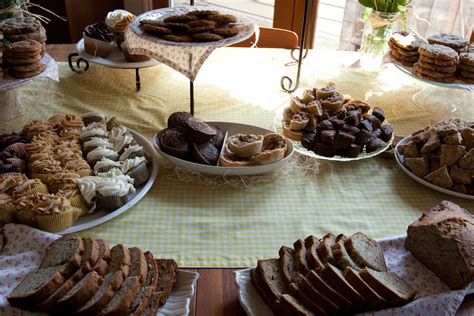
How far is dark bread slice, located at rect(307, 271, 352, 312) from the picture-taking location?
0.96 meters

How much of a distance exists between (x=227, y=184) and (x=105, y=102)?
787 mm

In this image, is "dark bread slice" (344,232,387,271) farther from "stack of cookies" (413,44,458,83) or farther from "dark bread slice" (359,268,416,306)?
"stack of cookies" (413,44,458,83)

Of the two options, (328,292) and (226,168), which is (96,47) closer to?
(226,168)

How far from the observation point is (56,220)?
1203 millimetres

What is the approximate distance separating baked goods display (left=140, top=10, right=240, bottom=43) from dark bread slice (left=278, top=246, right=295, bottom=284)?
696 millimetres

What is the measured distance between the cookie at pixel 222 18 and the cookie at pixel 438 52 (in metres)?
0.76

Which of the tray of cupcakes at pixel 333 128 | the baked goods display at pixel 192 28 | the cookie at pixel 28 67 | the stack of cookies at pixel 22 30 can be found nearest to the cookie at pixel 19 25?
the stack of cookies at pixel 22 30

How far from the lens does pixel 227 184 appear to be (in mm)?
1492

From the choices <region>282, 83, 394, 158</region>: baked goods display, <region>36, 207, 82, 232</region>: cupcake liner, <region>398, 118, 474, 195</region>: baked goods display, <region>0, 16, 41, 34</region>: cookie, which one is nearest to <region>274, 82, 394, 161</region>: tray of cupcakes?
<region>282, 83, 394, 158</region>: baked goods display

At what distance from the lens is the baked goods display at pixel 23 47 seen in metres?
1.62

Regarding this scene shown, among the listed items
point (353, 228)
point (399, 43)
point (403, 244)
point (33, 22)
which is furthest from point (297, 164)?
point (33, 22)

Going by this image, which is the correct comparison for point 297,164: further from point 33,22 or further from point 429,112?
point 33,22

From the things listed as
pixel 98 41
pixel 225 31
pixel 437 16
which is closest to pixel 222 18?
pixel 225 31

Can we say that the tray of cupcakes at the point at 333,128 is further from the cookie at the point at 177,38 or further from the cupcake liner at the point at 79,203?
the cupcake liner at the point at 79,203
